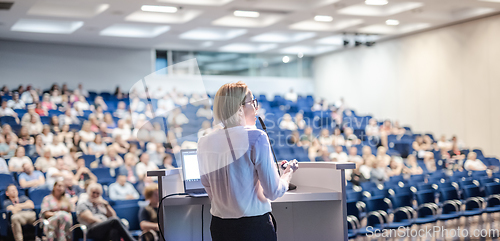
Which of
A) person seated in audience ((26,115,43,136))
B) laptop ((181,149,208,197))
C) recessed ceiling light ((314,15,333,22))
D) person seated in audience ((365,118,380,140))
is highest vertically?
recessed ceiling light ((314,15,333,22))

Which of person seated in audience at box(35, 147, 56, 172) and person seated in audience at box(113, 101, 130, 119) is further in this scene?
person seated in audience at box(113, 101, 130, 119)

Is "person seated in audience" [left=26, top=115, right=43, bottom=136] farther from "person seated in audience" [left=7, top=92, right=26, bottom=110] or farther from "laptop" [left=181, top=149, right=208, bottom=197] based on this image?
"laptop" [left=181, top=149, right=208, bottom=197]

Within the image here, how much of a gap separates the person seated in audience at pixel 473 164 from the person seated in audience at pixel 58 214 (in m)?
6.57

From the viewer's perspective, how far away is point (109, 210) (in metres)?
4.37

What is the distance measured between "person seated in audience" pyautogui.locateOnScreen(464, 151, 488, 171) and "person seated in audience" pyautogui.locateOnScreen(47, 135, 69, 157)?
22.1 ft

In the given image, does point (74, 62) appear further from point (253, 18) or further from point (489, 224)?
point (489, 224)

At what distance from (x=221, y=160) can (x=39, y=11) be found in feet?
24.8

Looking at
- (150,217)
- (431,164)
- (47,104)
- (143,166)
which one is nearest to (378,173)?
(431,164)

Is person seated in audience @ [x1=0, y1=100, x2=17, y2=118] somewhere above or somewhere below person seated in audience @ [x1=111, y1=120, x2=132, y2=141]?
above

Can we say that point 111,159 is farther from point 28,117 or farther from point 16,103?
point 16,103

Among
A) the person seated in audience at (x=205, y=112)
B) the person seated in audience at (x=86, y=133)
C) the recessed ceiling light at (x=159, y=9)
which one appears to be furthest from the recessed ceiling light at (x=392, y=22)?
the person seated in audience at (x=205, y=112)

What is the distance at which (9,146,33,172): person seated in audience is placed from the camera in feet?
19.1

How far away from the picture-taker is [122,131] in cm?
809

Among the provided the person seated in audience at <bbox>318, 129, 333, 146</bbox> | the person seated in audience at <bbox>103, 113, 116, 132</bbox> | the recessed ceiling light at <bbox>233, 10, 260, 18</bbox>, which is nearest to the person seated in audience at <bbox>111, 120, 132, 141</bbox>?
the person seated in audience at <bbox>103, 113, 116, 132</bbox>
